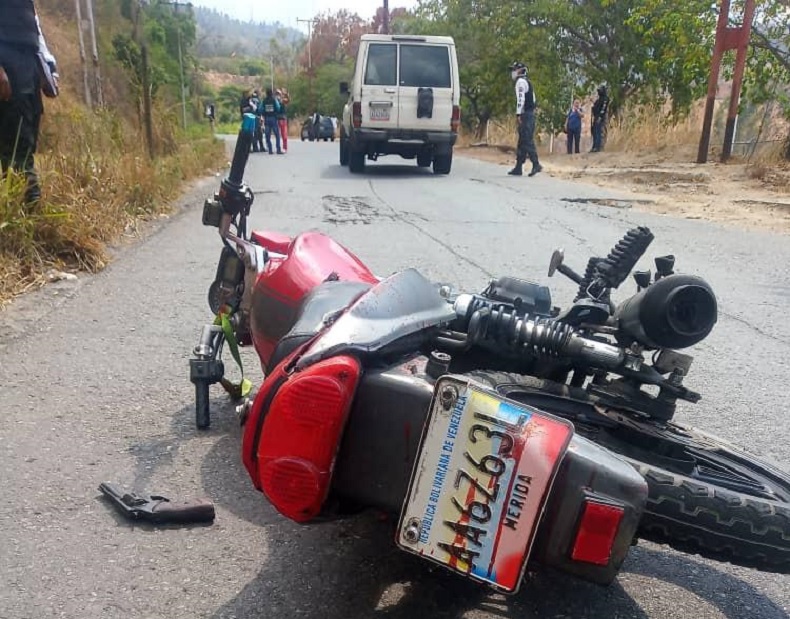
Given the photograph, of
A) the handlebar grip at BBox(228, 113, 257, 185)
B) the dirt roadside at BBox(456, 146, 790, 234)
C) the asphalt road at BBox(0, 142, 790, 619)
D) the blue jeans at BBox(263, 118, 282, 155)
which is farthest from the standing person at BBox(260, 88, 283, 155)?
the handlebar grip at BBox(228, 113, 257, 185)

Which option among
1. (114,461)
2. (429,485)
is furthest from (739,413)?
(114,461)

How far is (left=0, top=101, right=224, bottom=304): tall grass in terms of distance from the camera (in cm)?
482

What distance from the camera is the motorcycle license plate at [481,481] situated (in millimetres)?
1364

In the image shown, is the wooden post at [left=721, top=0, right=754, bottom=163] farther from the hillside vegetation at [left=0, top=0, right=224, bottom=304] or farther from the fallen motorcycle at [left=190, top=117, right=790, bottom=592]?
the fallen motorcycle at [left=190, top=117, right=790, bottom=592]

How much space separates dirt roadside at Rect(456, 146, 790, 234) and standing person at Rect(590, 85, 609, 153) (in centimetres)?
242

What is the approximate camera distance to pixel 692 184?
12375 millimetres

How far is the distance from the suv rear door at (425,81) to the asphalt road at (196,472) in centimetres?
807

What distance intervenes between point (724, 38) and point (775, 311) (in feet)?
37.0

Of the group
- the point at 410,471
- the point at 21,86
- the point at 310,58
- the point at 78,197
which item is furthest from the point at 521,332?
the point at 310,58

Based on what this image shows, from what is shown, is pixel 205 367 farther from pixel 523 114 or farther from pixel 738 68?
pixel 738 68

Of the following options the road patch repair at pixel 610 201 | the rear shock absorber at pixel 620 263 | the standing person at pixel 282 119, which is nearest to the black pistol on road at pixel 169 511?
the rear shock absorber at pixel 620 263

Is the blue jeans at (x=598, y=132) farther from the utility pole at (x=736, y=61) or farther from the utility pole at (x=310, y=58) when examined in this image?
the utility pole at (x=310, y=58)

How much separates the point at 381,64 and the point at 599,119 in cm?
929

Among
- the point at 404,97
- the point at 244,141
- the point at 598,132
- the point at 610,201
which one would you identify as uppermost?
the point at 404,97
